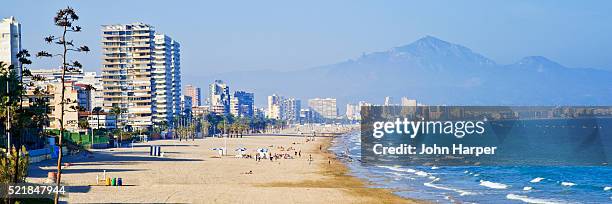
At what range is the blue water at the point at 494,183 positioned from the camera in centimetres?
5122

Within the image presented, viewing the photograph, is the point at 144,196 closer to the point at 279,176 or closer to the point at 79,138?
the point at 279,176

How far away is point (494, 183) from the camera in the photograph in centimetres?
6197

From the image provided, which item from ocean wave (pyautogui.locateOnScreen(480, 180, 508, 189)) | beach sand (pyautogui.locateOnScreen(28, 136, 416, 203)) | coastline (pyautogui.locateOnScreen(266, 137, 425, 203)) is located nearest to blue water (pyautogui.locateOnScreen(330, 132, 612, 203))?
ocean wave (pyautogui.locateOnScreen(480, 180, 508, 189))

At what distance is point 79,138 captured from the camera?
319ft

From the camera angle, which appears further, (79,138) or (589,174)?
(79,138)

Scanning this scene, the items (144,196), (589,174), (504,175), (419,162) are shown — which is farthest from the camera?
(419,162)

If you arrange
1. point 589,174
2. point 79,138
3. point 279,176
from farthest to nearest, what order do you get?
point 79,138 < point 589,174 < point 279,176

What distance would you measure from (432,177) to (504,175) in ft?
30.7

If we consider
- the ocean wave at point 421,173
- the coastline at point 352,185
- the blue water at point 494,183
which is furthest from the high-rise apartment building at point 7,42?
the ocean wave at point 421,173

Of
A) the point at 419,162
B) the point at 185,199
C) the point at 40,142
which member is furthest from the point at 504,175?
the point at 40,142

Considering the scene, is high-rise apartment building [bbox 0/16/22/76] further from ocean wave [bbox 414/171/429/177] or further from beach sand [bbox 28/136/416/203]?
ocean wave [bbox 414/171/429/177]

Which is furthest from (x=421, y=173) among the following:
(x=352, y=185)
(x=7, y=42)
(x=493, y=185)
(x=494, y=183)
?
(x=7, y=42)

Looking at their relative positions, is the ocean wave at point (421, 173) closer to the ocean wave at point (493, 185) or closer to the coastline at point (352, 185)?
the coastline at point (352, 185)

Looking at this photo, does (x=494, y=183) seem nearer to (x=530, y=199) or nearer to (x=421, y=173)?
(x=421, y=173)
